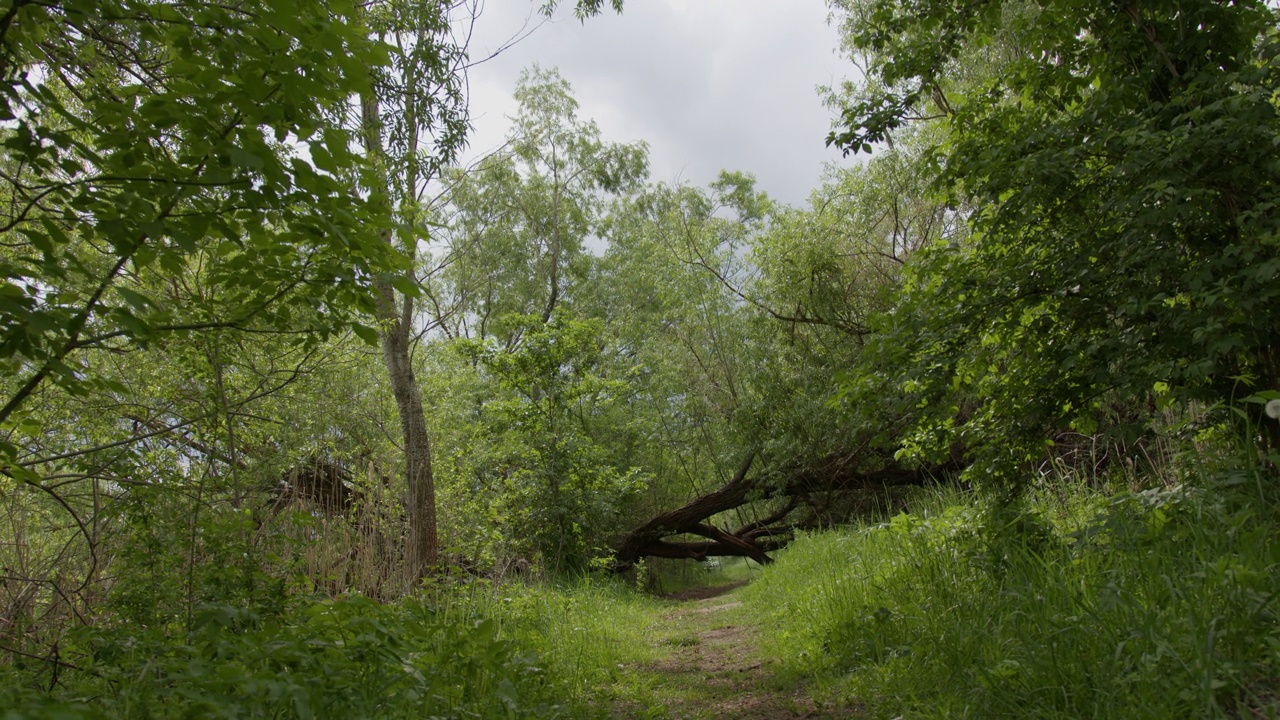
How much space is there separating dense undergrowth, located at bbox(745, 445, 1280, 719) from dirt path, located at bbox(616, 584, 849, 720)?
21cm

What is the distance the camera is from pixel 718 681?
15.2 ft

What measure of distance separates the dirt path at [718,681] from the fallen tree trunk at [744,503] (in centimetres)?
517

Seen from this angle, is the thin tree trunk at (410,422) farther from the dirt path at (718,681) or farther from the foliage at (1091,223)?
the foliage at (1091,223)

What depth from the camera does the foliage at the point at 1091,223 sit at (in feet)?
9.85

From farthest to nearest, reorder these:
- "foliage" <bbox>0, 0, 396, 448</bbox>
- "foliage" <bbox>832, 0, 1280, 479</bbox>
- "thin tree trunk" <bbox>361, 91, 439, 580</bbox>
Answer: "thin tree trunk" <bbox>361, 91, 439, 580</bbox>
"foliage" <bbox>832, 0, 1280, 479</bbox>
"foliage" <bbox>0, 0, 396, 448</bbox>

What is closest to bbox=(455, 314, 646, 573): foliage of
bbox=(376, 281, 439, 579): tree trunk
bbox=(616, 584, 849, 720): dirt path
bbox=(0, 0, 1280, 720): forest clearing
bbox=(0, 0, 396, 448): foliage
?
bbox=(376, 281, 439, 579): tree trunk

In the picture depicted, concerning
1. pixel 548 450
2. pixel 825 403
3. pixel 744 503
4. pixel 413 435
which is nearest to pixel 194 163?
pixel 825 403

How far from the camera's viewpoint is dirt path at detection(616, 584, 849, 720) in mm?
3787

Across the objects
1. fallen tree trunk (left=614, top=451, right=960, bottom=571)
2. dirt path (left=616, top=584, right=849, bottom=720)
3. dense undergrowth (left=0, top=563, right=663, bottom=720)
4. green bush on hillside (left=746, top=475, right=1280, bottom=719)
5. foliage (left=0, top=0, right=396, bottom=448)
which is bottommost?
dirt path (left=616, top=584, right=849, bottom=720)

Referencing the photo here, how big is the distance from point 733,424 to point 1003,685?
10710 mm

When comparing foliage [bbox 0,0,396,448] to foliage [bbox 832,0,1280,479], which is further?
foliage [bbox 832,0,1280,479]

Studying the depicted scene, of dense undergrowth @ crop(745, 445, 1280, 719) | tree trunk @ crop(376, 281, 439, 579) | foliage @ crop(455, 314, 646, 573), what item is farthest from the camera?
foliage @ crop(455, 314, 646, 573)

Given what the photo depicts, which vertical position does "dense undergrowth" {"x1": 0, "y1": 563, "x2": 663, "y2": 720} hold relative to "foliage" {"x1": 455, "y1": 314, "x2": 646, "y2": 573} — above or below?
below

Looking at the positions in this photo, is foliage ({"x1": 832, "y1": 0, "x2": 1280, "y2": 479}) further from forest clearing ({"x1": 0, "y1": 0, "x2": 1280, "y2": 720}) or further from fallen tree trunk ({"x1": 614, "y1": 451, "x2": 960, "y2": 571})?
fallen tree trunk ({"x1": 614, "y1": 451, "x2": 960, "y2": 571})
